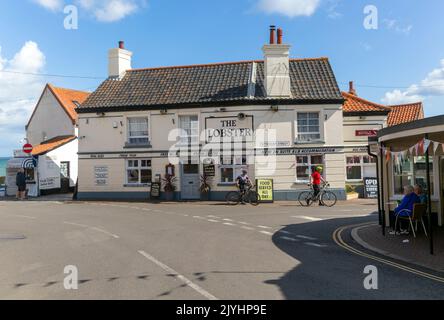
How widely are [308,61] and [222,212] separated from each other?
1256 centimetres

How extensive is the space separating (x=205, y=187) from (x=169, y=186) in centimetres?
204

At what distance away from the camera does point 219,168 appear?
81.1 feet

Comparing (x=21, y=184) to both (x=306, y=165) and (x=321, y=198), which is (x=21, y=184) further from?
(x=321, y=198)

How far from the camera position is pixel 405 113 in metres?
37.1

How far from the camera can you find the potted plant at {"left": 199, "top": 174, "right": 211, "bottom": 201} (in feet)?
80.4

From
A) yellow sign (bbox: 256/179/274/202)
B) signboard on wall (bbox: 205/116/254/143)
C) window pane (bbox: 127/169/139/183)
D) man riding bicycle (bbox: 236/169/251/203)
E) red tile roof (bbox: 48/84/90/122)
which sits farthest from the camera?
red tile roof (bbox: 48/84/90/122)

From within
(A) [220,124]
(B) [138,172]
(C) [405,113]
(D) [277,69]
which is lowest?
(B) [138,172]

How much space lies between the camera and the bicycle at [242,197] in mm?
22734

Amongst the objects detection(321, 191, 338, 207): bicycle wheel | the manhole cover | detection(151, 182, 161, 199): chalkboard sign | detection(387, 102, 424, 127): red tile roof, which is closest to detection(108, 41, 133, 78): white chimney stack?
detection(151, 182, 161, 199): chalkboard sign

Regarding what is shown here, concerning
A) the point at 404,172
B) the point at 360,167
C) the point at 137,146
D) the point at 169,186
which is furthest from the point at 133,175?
the point at 404,172

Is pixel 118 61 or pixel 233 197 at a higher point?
pixel 118 61

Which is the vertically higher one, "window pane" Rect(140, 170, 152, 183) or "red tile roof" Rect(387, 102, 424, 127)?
"red tile roof" Rect(387, 102, 424, 127)

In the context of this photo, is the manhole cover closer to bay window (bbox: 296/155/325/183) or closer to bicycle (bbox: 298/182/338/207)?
bicycle (bbox: 298/182/338/207)

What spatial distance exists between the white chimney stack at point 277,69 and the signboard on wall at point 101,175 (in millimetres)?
10357
